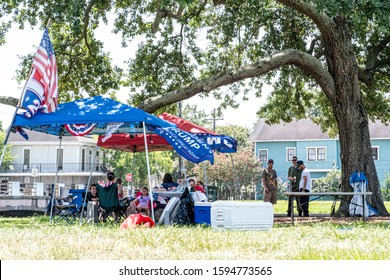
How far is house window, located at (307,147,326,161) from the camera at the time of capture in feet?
169

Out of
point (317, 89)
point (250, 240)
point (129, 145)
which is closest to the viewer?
point (250, 240)

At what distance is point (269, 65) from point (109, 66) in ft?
20.5

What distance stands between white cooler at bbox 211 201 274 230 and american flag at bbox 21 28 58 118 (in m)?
4.56

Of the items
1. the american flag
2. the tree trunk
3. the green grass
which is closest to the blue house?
the tree trunk

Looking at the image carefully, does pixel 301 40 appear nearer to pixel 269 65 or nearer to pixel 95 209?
pixel 269 65

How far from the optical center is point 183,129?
17.6m

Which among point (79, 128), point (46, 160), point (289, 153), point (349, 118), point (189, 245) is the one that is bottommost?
point (189, 245)

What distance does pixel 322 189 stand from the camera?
47625 mm

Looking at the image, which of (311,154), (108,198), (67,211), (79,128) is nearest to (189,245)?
(79,128)

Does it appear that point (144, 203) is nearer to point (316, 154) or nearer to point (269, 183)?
point (269, 183)

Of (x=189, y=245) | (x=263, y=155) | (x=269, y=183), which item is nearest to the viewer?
(x=189, y=245)

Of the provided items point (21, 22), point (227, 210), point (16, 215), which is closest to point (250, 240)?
point (227, 210)

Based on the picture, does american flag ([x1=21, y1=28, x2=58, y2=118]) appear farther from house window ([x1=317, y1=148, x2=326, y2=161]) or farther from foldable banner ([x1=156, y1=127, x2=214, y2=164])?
house window ([x1=317, y1=148, x2=326, y2=161])

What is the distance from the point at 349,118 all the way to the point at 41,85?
8.97 m
